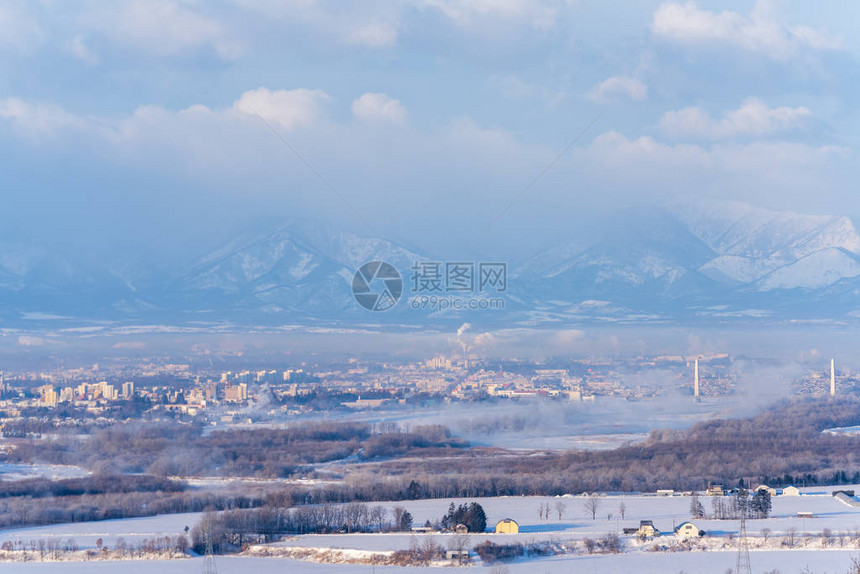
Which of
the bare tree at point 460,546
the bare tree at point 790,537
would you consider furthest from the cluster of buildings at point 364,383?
the bare tree at point 790,537

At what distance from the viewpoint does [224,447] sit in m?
43.3

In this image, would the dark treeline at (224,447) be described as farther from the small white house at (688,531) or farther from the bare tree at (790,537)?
the bare tree at (790,537)

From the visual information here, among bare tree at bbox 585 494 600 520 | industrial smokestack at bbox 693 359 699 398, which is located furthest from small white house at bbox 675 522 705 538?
industrial smokestack at bbox 693 359 699 398

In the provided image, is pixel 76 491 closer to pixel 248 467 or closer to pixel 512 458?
pixel 248 467

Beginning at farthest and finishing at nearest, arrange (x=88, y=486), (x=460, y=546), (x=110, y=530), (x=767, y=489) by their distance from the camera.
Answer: (x=88, y=486) → (x=767, y=489) → (x=110, y=530) → (x=460, y=546)

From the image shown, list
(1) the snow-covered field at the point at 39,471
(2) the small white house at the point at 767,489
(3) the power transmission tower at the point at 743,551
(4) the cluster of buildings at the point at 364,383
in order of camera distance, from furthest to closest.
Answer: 1. (4) the cluster of buildings at the point at 364,383
2. (1) the snow-covered field at the point at 39,471
3. (2) the small white house at the point at 767,489
4. (3) the power transmission tower at the point at 743,551

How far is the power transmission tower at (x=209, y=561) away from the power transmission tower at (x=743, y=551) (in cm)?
1065

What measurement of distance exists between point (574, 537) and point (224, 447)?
18.9 m

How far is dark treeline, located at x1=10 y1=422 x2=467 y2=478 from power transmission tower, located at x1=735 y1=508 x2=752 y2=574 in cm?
1548

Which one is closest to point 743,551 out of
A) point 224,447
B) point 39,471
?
point 224,447

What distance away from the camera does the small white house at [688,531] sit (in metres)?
27.6

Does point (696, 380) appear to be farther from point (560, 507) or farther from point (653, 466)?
point (560, 507)

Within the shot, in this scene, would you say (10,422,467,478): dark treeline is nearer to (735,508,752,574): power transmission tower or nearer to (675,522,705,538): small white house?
(675,522,705,538): small white house

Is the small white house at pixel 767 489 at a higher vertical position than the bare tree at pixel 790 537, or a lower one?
higher
